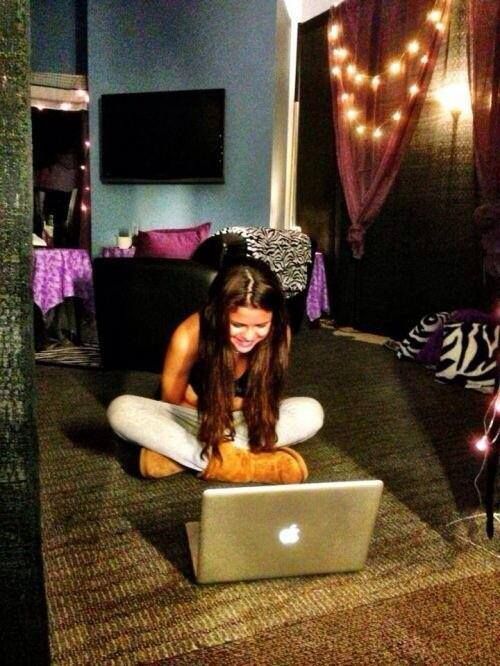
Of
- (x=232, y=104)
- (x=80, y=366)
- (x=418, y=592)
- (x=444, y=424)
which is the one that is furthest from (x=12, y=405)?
(x=232, y=104)

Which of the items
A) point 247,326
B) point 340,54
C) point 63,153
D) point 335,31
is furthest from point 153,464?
point 63,153

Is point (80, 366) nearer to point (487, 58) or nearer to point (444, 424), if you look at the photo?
point (444, 424)

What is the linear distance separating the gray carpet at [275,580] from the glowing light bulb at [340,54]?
11.3ft

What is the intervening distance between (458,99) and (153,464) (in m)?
3.21

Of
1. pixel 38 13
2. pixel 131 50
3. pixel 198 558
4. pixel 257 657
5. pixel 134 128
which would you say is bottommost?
pixel 257 657

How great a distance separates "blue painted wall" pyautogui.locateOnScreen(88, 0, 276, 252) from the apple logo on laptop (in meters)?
4.34

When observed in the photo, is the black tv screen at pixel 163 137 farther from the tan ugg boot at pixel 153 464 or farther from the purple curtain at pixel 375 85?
the tan ugg boot at pixel 153 464

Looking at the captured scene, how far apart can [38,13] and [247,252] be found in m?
3.89

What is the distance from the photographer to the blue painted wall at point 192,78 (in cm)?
533

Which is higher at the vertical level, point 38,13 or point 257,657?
point 38,13

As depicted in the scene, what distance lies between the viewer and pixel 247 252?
143 inches

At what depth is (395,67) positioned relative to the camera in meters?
4.40

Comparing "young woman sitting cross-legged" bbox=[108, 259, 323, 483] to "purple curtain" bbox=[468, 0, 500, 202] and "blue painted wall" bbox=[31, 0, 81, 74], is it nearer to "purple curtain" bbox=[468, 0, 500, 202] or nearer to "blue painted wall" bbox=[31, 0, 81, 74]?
"purple curtain" bbox=[468, 0, 500, 202]

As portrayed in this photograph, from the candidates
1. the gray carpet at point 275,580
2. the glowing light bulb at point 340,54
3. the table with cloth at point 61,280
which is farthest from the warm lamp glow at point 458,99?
the table with cloth at point 61,280
